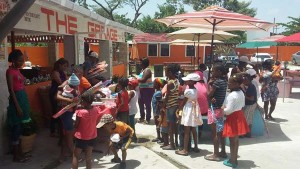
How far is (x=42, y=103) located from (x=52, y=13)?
6.95 feet

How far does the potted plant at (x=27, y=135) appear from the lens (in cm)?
538

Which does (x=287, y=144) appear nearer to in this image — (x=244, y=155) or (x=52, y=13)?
(x=244, y=155)

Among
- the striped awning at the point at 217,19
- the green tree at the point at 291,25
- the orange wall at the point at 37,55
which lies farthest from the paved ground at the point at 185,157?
the green tree at the point at 291,25

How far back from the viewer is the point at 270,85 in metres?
8.48

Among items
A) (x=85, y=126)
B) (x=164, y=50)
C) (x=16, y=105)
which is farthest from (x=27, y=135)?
(x=164, y=50)

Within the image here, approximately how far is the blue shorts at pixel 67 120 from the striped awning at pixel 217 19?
3.39 meters

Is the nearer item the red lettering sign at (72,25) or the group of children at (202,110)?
the group of children at (202,110)

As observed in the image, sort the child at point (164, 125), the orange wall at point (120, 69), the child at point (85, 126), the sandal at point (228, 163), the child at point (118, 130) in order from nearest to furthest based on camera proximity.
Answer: the child at point (85, 126) → the child at point (118, 130) → the sandal at point (228, 163) → the child at point (164, 125) → the orange wall at point (120, 69)

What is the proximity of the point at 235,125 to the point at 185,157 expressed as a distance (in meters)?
1.15

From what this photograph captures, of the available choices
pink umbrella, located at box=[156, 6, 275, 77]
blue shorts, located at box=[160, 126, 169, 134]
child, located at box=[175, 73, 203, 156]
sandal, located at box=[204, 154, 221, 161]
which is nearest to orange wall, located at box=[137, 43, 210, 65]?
pink umbrella, located at box=[156, 6, 275, 77]

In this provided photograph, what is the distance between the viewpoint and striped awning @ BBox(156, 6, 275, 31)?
679 centimetres

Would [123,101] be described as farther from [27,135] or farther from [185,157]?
[27,135]

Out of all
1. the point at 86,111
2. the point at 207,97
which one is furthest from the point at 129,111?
the point at 86,111

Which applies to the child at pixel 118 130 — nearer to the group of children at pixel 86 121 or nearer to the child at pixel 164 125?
the group of children at pixel 86 121
